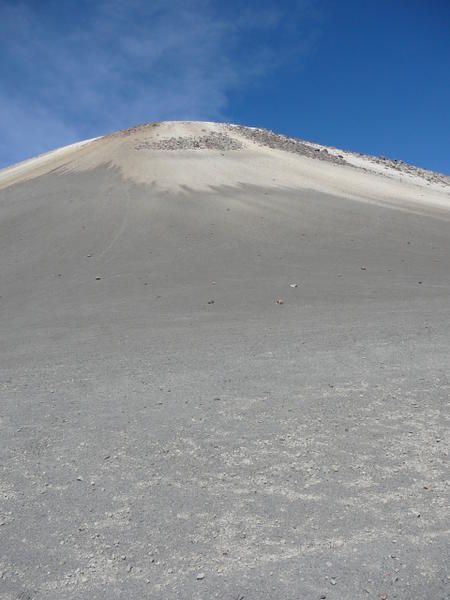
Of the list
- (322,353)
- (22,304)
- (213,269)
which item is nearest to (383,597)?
(322,353)

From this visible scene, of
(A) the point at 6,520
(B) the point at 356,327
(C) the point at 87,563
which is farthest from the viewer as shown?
(B) the point at 356,327

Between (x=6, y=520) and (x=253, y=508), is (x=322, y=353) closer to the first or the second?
(x=253, y=508)

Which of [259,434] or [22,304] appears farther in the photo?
[22,304]

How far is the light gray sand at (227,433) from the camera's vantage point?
3107mm

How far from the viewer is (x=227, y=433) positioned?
15.9ft

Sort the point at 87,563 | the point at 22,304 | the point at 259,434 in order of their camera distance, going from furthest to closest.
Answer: the point at 22,304 → the point at 259,434 → the point at 87,563

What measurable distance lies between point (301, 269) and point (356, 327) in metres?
4.62

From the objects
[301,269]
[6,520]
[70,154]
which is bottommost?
[6,520]

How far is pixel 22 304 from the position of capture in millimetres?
11047

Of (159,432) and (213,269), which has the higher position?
(213,269)

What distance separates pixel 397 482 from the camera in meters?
3.92

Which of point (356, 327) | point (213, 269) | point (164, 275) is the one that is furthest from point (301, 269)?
point (356, 327)

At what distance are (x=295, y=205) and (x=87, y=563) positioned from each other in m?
17.6

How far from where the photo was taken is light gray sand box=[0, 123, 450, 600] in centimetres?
311
